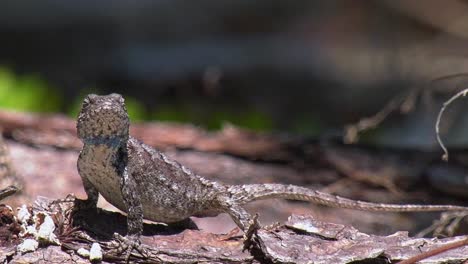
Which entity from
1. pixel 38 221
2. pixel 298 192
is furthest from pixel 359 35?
pixel 38 221

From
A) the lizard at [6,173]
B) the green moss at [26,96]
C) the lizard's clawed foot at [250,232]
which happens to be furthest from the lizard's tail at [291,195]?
the green moss at [26,96]

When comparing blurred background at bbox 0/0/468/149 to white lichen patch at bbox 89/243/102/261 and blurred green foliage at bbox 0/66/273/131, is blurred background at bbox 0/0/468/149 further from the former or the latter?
white lichen patch at bbox 89/243/102/261

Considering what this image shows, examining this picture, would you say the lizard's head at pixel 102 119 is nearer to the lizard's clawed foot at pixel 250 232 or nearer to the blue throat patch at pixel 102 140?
the blue throat patch at pixel 102 140

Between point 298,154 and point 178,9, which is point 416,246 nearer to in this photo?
point 298,154

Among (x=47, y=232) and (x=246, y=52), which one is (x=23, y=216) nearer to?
(x=47, y=232)

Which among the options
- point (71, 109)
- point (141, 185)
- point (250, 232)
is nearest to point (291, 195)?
point (250, 232)

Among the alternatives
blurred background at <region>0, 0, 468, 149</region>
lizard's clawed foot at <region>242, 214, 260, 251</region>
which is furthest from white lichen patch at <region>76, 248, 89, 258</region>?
blurred background at <region>0, 0, 468, 149</region>
